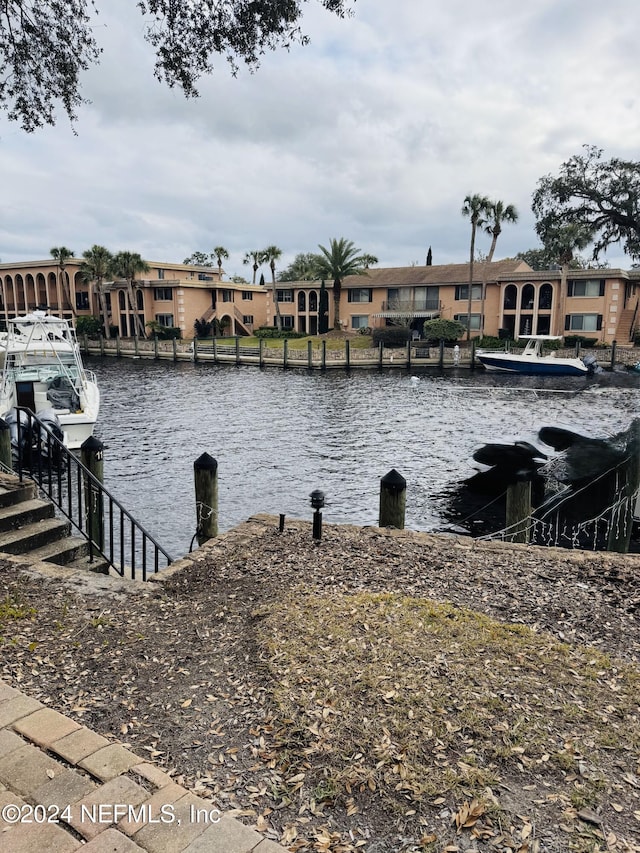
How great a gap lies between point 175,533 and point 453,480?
7790mm

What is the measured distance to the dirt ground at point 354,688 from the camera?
2.99 meters

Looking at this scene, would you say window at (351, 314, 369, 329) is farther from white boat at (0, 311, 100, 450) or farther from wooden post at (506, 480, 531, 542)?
wooden post at (506, 480, 531, 542)

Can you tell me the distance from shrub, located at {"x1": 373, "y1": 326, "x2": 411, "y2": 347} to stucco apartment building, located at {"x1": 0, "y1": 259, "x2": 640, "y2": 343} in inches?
179

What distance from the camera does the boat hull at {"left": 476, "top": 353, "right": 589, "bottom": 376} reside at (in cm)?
4047

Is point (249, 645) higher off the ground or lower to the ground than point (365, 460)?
higher

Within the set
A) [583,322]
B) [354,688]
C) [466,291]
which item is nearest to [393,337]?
[466,291]

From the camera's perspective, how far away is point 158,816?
2846mm

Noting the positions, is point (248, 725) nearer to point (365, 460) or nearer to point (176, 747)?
point (176, 747)

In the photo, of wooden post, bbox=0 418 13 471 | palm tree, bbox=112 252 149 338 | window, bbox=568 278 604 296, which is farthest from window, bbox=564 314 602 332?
wooden post, bbox=0 418 13 471

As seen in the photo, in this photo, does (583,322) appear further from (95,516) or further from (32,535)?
(32,535)

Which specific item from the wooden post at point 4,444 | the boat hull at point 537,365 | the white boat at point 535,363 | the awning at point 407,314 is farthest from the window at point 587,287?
the wooden post at point 4,444

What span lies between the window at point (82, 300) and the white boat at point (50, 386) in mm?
47686

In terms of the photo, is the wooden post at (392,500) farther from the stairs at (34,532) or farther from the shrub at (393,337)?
the shrub at (393,337)

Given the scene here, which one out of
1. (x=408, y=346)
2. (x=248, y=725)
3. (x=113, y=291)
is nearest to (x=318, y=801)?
(x=248, y=725)
